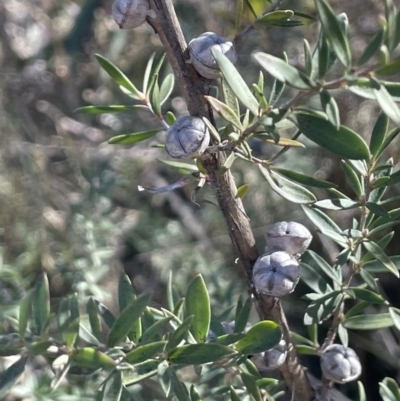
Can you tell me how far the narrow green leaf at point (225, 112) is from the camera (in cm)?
52

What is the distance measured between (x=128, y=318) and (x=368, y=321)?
0.97 ft

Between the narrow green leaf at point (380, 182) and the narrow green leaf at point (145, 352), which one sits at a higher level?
the narrow green leaf at point (380, 182)

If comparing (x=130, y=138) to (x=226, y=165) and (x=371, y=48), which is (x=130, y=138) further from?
(x=371, y=48)

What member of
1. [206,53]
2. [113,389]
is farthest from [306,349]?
[206,53]

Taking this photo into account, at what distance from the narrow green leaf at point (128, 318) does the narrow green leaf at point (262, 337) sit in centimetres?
10

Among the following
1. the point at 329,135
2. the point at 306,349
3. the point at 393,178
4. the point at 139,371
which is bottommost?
the point at 306,349

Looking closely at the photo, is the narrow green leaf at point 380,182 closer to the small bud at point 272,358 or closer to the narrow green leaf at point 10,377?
the small bud at point 272,358

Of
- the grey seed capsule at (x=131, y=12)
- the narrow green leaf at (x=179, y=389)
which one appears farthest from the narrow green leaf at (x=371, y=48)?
the narrow green leaf at (x=179, y=389)

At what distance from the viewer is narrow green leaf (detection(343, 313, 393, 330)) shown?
0.71m

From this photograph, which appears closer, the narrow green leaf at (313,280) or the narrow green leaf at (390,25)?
the narrow green leaf at (390,25)

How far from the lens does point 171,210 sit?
2020 millimetres

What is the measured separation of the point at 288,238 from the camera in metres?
0.63

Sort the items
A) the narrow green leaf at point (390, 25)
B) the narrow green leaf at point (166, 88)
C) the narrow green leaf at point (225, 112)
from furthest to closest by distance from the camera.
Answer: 1. the narrow green leaf at point (166, 88)
2. the narrow green leaf at point (225, 112)
3. the narrow green leaf at point (390, 25)

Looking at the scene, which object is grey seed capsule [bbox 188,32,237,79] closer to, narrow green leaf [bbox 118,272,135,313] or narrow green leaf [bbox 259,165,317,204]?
narrow green leaf [bbox 259,165,317,204]
